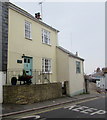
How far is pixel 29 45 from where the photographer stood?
14664mm

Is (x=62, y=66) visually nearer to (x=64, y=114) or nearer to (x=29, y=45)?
(x=29, y=45)

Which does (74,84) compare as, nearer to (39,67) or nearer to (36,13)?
(39,67)

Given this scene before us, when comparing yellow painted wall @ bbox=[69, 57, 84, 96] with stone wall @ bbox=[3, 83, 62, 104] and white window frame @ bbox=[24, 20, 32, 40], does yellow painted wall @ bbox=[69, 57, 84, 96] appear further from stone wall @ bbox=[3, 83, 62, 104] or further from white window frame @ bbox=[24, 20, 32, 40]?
white window frame @ bbox=[24, 20, 32, 40]

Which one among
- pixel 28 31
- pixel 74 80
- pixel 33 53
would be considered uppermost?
pixel 28 31

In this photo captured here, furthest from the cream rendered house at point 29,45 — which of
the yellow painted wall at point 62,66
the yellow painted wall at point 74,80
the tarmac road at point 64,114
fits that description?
the tarmac road at point 64,114

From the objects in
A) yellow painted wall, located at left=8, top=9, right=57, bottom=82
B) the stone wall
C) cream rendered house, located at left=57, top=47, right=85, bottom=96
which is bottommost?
the stone wall

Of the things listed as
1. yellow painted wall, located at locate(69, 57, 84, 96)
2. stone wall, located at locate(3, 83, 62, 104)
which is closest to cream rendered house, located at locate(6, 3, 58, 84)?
stone wall, located at locate(3, 83, 62, 104)

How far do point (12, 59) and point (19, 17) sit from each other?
3.71 m

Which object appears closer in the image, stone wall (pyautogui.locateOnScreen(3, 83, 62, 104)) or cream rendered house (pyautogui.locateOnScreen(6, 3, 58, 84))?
stone wall (pyautogui.locateOnScreen(3, 83, 62, 104))

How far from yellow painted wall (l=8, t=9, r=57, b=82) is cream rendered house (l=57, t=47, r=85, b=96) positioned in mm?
780

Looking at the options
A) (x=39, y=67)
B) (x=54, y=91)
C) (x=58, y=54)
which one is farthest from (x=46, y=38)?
(x=54, y=91)

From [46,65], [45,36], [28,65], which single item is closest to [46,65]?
[46,65]

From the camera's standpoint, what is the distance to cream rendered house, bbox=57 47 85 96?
16.7m

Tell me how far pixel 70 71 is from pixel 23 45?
582cm
